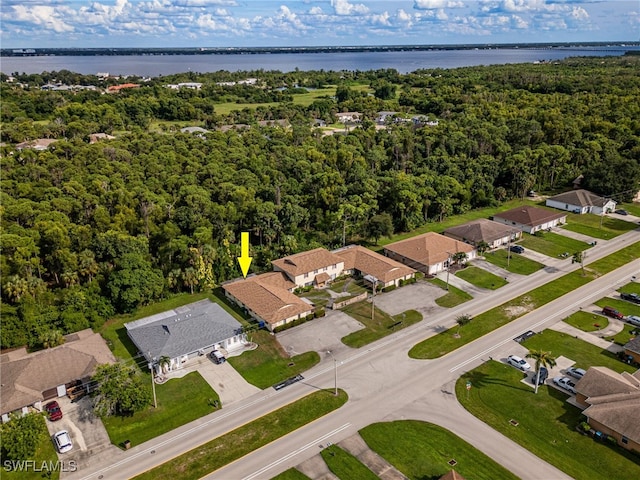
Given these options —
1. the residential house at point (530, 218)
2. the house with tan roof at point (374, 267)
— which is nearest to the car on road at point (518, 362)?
the house with tan roof at point (374, 267)

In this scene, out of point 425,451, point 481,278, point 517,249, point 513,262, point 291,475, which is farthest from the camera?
point 517,249

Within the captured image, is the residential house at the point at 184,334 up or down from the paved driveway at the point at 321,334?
up

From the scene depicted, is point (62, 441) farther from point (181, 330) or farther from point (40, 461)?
point (181, 330)

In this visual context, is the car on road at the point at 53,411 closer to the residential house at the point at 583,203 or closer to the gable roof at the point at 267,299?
the gable roof at the point at 267,299

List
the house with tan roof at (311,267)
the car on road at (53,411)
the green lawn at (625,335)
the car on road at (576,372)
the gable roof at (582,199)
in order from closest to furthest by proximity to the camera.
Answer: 1. the car on road at (53,411)
2. the car on road at (576,372)
3. the green lawn at (625,335)
4. the house with tan roof at (311,267)
5. the gable roof at (582,199)

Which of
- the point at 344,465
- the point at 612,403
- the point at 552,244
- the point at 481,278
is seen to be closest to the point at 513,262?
the point at 481,278

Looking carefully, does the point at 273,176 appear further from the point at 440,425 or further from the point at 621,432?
the point at 621,432
